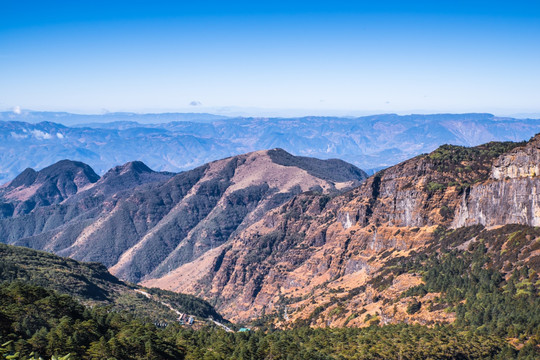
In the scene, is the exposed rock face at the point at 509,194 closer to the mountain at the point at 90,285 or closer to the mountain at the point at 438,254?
the mountain at the point at 438,254

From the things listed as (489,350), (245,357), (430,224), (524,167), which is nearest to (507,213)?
(524,167)

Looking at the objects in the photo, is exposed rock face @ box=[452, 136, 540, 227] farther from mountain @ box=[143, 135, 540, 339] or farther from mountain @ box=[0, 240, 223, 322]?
mountain @ box=[0, 240, 223, 322]

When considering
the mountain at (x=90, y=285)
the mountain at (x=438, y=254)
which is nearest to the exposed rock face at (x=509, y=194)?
the mountain at (x=438, y=254)

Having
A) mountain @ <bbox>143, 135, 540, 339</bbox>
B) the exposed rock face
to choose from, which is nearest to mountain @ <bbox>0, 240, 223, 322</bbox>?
mountain @ <bbox>143, 135, 540, 339</bbox>

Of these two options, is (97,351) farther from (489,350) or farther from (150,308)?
(150,308)

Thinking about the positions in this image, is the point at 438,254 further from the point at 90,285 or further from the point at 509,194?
the point at 90,285

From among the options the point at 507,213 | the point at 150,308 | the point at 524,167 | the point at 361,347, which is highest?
the point at 524,167
